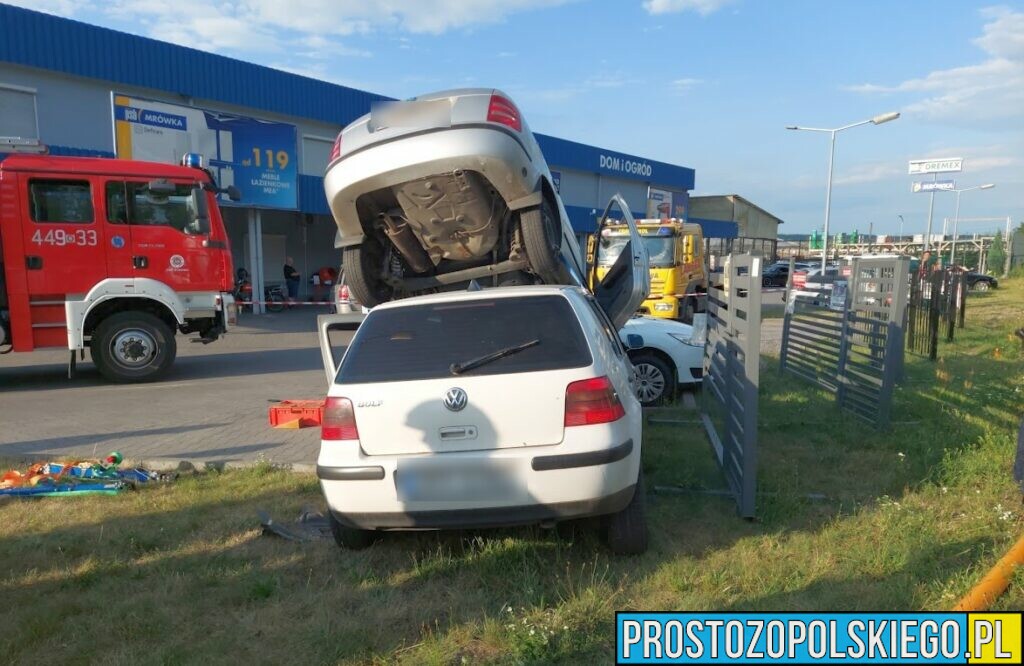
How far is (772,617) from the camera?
305cm

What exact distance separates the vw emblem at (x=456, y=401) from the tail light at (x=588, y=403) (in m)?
0.53

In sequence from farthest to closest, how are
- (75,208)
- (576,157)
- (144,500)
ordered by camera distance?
(576,157)
(75,208)
(144,500)

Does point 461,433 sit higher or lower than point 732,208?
lower

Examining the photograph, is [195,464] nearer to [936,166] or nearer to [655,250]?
[655,250]

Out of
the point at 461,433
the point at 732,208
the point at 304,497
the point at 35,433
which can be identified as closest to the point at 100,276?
the point at 35,433

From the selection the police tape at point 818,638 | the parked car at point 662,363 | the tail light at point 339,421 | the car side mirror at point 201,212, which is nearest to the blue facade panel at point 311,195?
the car side mirror at point 201,212

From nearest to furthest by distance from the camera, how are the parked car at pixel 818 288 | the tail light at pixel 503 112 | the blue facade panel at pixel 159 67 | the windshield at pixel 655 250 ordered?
the tail light at pixel 503 112 → the parked car at pixel 818 288 → the windshield at pixel 655 250 → the blue facade panel at pixel 159 67

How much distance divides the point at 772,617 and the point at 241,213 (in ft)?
74.5

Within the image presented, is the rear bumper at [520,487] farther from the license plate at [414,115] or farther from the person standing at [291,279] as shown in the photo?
the person standing at [291,279]

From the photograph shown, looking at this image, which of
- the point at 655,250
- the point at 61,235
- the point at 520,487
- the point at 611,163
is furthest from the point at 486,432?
the point at 611,163

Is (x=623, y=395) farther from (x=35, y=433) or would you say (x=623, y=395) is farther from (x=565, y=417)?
(x=35, y=433)

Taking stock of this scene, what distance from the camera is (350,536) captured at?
404 cm

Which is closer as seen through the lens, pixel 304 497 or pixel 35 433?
pixel 304 497

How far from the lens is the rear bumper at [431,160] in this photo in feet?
16.4
